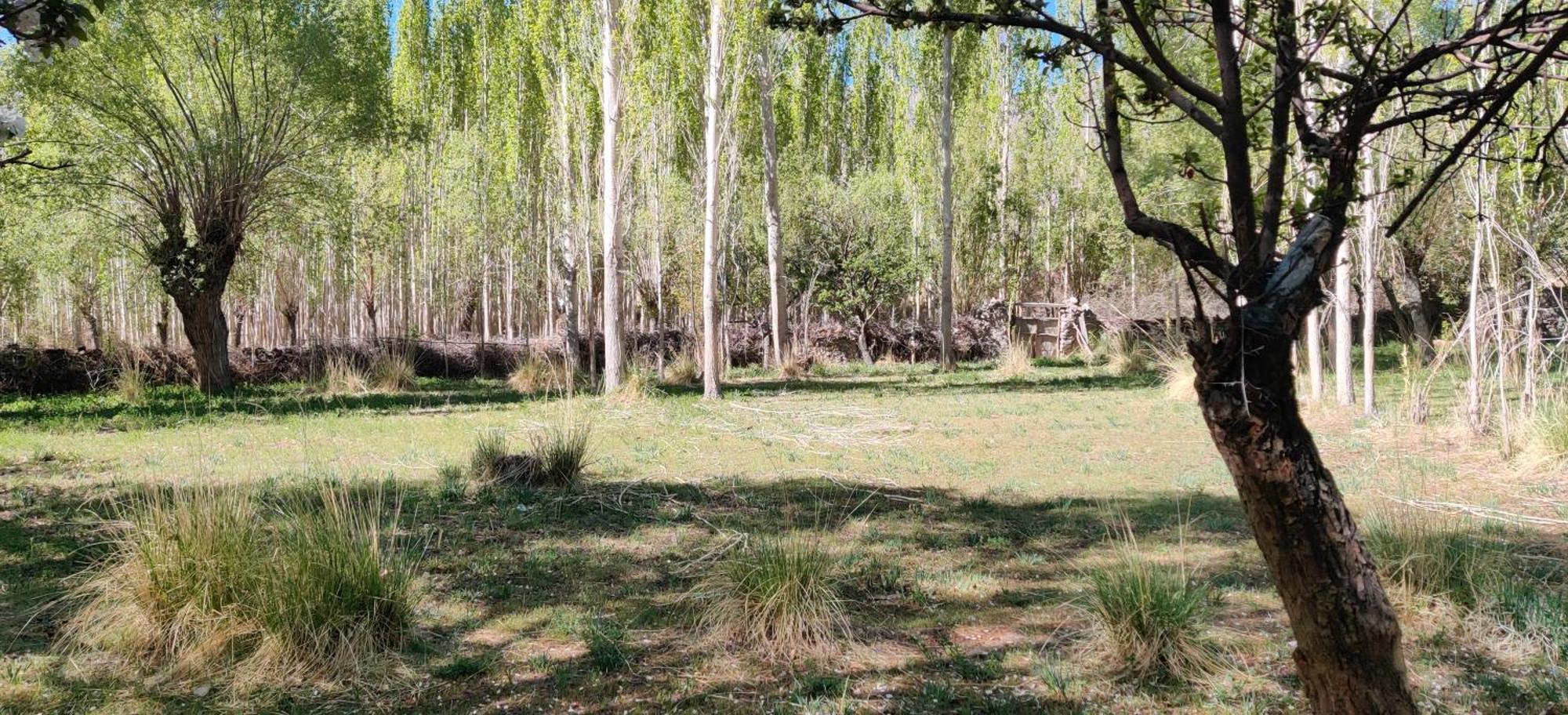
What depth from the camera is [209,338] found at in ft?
50.9

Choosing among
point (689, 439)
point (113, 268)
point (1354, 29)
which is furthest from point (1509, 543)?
point (113, 268)

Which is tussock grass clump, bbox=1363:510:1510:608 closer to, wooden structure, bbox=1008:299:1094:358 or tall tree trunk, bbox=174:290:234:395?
tall tree trunk, bbox=174:290:234:395

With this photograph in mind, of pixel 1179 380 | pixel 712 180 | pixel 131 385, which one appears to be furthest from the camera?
pixel 131 385

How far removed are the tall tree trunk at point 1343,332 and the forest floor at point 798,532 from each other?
0.31 meters

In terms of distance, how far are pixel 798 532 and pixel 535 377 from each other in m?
12.1

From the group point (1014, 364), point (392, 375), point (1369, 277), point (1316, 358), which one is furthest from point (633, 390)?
point (1014, 364)

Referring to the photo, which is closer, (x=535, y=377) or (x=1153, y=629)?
(x=1153, y=629)

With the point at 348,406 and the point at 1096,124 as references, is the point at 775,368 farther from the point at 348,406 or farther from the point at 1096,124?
the point at 1096,124

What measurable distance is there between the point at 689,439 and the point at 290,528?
6.14 m

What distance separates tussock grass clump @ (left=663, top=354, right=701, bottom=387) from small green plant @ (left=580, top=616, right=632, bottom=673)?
1311 cm

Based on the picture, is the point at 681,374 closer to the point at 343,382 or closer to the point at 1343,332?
the point at 343,382

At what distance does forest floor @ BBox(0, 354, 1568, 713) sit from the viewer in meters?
3.55

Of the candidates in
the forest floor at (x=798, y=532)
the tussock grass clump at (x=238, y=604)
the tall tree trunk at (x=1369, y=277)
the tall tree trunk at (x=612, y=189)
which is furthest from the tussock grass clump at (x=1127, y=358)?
the tussock grass clump at (x=238, y=604)

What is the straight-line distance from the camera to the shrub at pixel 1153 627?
145 inches
